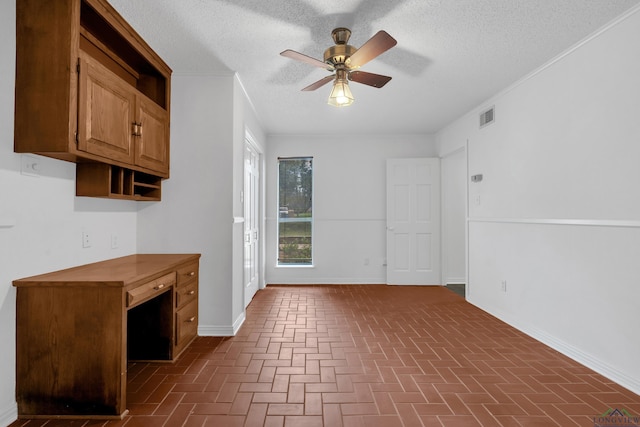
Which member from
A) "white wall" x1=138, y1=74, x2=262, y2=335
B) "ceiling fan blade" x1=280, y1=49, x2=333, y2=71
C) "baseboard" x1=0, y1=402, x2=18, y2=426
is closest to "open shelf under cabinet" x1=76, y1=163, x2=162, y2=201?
"white wall" x1=138, y1=74, x2=262, y2=335

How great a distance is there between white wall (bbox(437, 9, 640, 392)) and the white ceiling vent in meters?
0.06

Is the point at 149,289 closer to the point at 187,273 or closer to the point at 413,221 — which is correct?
the point at 187,273

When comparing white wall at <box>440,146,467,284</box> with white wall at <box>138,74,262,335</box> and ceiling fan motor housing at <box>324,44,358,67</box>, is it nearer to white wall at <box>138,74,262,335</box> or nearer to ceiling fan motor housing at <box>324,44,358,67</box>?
ceiling fan motor housing at <box>324,44,358,67</box>

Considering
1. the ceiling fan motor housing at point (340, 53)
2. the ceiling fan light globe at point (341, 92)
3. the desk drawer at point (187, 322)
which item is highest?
the ceiling fan motor housing at point (340, 53)

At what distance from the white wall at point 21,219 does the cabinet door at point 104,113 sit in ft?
1.05

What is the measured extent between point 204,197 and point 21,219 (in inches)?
57.4

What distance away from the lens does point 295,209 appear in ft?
18.9

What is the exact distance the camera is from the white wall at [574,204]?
232cm

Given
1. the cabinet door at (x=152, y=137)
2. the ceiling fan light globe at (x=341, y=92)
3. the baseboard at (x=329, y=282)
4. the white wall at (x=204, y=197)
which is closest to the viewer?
the ceiling fan light globe at (x=341, y=92)

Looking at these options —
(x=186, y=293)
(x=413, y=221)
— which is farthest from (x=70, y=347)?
(x=413, y=221)

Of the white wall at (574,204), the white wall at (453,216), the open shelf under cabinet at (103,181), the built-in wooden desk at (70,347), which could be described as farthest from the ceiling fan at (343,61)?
the white wall at (453,216)

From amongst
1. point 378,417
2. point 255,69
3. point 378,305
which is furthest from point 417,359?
point 255,69

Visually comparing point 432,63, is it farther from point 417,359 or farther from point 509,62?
point 417,359

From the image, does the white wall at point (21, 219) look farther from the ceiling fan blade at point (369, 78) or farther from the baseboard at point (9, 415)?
the ceiling fan blade at point (369, 78)
